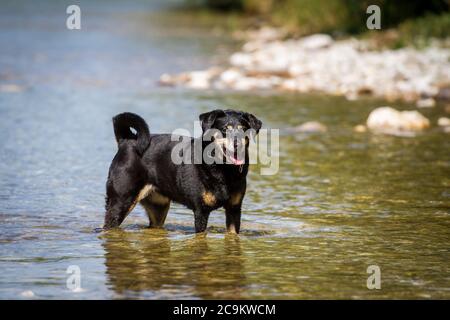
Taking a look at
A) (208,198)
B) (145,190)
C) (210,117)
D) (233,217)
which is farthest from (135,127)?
(233,217)

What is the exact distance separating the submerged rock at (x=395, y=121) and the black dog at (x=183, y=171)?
7.52 metres

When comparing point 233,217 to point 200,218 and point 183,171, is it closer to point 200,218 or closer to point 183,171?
point 200,218

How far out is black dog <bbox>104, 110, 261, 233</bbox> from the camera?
9000mm

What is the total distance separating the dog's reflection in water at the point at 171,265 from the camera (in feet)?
25.4

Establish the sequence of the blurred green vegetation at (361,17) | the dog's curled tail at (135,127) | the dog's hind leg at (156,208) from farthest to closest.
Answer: the blurred green vegetation at (361,17), the dog's hind leg at (156,208), the dog's curled tail at (135,127)

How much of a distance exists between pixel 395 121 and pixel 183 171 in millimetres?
8173

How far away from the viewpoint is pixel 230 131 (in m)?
8.92

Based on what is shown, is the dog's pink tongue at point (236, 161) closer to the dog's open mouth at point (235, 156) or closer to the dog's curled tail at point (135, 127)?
the dog's open mouth at point (235, 156)

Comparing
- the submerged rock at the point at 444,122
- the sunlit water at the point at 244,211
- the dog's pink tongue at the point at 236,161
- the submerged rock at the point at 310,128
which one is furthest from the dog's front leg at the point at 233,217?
the submerged rock at the point at 444,122

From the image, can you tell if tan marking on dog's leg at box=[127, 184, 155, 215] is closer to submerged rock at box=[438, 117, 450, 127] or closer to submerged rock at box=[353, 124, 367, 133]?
submerged rock at box=[353, 124, 367, 133]

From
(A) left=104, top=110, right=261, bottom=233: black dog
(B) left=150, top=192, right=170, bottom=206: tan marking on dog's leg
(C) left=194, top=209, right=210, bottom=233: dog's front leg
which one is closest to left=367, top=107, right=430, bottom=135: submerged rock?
(B) left=150, top=192, right=170, bottom=206: tan marking on dog's leg

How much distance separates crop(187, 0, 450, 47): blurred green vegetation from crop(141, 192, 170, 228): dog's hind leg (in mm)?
15178
